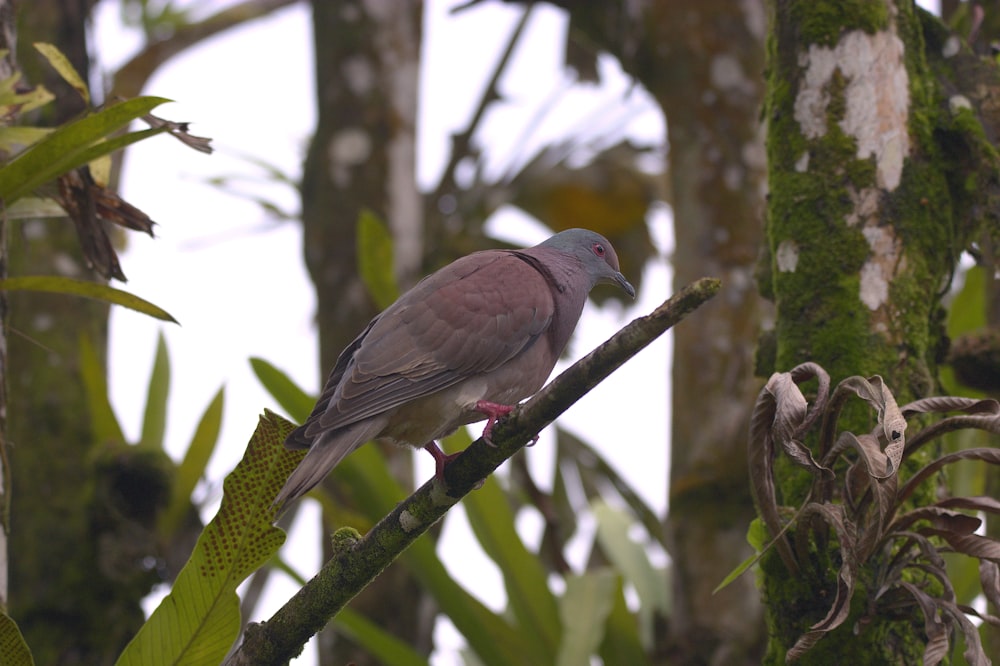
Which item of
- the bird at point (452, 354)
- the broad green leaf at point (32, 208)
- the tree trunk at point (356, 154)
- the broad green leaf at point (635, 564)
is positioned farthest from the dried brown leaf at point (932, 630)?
the tree trunk at point (356, 154)

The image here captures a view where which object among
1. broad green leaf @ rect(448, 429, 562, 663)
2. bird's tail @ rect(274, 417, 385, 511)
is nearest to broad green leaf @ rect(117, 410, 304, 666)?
bird's tail @ rect(274, 417, 385, 511)

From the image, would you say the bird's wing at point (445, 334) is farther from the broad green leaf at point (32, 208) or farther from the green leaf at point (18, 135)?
the green leaf at point (18, 135)

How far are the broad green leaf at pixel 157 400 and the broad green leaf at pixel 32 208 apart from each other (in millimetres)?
1667

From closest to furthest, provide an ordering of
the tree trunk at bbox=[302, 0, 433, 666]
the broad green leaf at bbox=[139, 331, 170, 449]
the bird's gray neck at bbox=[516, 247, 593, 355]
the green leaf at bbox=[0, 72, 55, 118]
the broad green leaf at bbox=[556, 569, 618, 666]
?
1. the green leaf at bbox=[0, 72, 55, 118]
2. the bird's gray neck at bbox=[516, 247, 593, 355]
3. the broad green leaf at bbox=[556, 569, 618, 666]
4. the broad green leaf at bbox=[139, 331, 170, 449]
5. the tree trunk at bbox=[302, 0, 433, 666]

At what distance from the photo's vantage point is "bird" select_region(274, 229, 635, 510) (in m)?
2.77

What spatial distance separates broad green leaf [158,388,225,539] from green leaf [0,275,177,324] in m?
1.72

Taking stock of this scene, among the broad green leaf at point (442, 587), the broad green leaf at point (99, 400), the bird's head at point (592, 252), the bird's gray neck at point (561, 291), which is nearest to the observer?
the bird's gray neck at point (561, 291)

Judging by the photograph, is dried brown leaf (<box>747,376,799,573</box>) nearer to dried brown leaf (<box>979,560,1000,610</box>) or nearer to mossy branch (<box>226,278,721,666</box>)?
dried brown leaf (<box>979,560,1000,610</box>)

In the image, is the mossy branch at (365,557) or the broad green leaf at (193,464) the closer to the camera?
the mossy branch at (365,557)

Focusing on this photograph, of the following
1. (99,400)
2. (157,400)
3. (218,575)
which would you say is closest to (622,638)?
(157,400)

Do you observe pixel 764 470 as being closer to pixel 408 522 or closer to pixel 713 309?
pixel 408 522

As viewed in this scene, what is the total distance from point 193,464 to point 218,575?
84.2 inches

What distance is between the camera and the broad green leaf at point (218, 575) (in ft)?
7.09

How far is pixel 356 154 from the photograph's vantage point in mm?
5574
